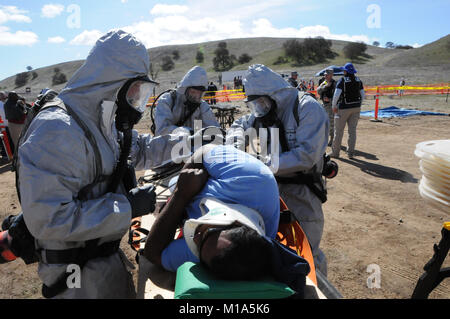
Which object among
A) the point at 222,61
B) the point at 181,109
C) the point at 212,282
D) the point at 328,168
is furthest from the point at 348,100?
the point at 222,61

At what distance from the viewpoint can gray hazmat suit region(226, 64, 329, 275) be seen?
8.29ft

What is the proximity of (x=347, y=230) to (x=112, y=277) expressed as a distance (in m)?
3.36

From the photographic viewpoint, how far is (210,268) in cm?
139

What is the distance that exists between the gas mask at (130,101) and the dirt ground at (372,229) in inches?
95.6

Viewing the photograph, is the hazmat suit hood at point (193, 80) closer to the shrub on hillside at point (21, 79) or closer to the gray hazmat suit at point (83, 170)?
the gray hazmat suit at point (83, 170)

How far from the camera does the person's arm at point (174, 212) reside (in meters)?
1.70

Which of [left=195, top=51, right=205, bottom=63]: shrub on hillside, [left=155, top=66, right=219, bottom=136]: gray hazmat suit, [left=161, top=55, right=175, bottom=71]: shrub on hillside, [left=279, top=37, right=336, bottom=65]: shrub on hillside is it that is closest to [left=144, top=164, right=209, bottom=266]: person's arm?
[left=155, top=66, right=219, bottom=136]: gray hazmat suit

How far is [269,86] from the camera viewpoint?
105 inches

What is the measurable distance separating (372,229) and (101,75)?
12.9ft

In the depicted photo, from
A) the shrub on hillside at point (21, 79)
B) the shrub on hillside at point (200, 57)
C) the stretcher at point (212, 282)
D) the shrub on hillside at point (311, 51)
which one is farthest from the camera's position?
the shrub on hillside at point (200, 57)

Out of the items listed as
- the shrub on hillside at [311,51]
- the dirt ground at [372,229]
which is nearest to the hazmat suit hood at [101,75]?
the dirt ground at [372,229]

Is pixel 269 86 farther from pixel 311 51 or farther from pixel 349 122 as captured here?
pixel 311 51

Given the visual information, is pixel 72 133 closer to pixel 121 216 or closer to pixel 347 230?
pixel 121 216
